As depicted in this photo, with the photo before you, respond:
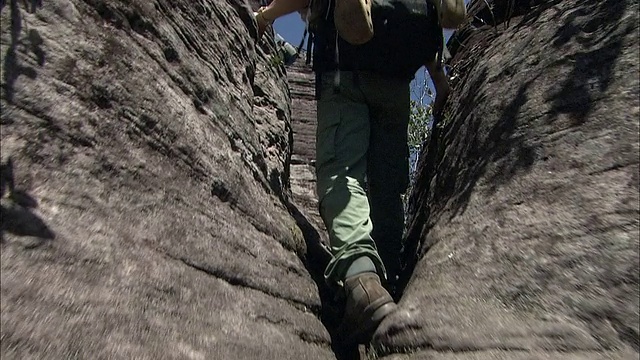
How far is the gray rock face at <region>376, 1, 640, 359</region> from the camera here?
3.12m

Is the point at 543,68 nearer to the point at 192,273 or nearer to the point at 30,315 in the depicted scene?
the point at 192,273

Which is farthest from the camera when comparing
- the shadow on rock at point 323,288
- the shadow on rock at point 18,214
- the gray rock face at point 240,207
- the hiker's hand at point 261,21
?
the hiker's hand at point 261,21

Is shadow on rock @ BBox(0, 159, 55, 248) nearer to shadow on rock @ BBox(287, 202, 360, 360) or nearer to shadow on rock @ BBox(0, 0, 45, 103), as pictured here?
shadow on rock @ BBox(0, 0, 45, 103)

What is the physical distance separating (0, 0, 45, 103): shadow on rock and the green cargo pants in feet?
7.13

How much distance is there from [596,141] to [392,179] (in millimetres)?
2142

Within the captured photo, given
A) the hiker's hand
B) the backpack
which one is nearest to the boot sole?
the backpack

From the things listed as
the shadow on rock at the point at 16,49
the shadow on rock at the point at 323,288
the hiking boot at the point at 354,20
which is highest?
the hiking boot at the point at 354,20

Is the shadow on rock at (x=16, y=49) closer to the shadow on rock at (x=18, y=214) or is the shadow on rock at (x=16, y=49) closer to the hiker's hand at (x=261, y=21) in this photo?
the shadow on rock at (x=18, y=214)

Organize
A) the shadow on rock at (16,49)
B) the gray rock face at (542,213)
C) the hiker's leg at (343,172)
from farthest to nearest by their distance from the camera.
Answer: the hiker's leg at (343,172), the gray rock face at (542,213), the shadow on rock at (16,49)

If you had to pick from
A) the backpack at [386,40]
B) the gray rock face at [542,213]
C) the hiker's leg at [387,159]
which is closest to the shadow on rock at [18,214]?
the gray rock face at [542,213]

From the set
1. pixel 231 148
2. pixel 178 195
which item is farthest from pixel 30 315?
pixel 231 148

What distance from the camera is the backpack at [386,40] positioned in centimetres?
515

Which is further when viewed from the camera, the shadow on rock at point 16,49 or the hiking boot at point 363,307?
the hiking boot at point 363,307

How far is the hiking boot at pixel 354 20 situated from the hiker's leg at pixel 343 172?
0.63 m
